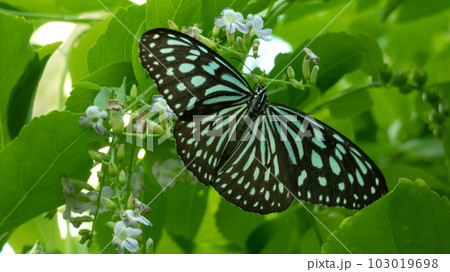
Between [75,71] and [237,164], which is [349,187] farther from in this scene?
[75,71]

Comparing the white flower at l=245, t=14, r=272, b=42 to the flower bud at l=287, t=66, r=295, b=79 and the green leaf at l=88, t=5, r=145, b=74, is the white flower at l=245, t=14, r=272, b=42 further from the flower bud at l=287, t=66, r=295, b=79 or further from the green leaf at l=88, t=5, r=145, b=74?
the green leaf at l=88, t=5, r=145, b=74

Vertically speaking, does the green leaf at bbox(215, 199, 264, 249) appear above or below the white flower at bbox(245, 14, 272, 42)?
below

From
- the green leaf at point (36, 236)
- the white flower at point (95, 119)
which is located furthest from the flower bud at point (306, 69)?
the green leaf at point (36, 236)

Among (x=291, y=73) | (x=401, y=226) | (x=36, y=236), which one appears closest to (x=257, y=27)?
(x=291, y=73)

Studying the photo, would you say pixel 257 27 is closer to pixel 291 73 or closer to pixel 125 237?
pixel 291 73

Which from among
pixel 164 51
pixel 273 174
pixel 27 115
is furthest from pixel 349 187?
pixel 27 115

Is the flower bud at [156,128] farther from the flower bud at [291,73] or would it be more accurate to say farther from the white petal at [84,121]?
the flower bud at [291,73]

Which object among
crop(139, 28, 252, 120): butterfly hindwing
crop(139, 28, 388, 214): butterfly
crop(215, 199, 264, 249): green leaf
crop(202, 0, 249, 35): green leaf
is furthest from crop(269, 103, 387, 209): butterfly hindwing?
crop(215, 199, 264, 249): green leaf
